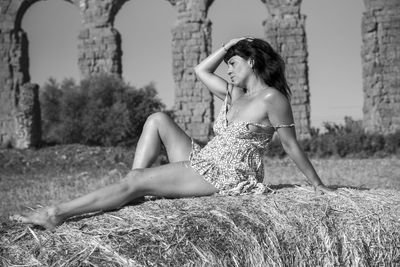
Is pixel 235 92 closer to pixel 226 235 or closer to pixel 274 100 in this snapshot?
pixel 274 100

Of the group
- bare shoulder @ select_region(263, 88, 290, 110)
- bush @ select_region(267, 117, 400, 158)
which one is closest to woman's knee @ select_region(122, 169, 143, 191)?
bare shoulder @ select_region(263, 88, 290, 110)

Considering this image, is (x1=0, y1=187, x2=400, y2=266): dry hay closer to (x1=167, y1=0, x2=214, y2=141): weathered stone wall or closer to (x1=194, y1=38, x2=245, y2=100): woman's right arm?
(x1=194, y1=38, x2=245, y2=100): woman's right arm

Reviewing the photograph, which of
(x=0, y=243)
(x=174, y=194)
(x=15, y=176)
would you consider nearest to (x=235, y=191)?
(x=174, y=194)

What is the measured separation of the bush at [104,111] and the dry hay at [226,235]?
47.3ft

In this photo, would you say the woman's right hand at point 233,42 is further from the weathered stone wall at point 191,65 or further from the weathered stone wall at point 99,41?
the weathered stone wall at point 99,41

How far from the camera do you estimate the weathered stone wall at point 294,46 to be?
20.2m

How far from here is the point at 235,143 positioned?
4961 millimetres

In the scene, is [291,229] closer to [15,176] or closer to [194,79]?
[15,176]

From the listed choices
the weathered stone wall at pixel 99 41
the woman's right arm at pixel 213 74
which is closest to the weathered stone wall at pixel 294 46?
the weathered stone wall at pixel 99 41

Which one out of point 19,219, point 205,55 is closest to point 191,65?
point 205,55

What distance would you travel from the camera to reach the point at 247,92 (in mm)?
5281

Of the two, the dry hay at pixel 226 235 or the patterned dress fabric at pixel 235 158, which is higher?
the patterned dress fabric at pixel 235 158

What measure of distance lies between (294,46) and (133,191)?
16.7 metres

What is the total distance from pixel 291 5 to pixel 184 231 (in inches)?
700
